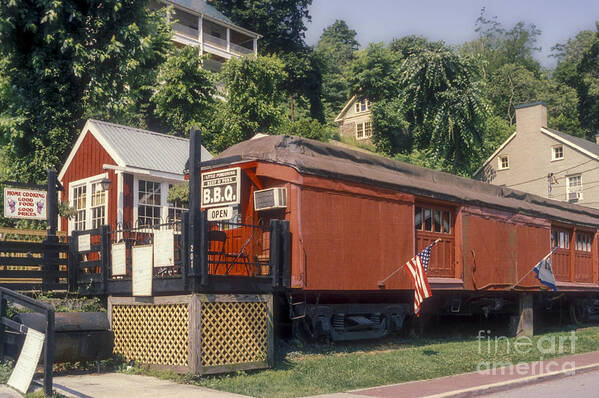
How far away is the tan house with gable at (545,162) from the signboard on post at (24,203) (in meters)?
35.4

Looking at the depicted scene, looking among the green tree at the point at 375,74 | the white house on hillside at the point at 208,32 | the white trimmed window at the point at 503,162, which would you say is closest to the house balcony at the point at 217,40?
the white house on hillside at the point at 208,32

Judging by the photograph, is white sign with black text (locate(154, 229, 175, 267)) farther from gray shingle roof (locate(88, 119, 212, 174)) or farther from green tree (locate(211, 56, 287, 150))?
green tree (locate(211, 56, 287, 150))

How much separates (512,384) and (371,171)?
5063mm

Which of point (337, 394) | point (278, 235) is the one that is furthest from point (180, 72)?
point (337, 394)

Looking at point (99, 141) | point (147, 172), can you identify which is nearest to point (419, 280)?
point (147, 172)

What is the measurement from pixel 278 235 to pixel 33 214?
6.15 metres

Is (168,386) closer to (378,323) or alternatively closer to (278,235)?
(278,235)

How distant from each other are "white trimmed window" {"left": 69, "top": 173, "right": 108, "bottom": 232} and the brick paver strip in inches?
429

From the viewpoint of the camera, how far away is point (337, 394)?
927 centimetres

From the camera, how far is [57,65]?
70.7ft

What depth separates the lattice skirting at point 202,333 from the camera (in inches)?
407

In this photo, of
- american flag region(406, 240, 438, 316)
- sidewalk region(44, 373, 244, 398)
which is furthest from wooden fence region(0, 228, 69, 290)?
american flag region(406, 240, 438, 316)

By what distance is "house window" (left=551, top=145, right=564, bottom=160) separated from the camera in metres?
42.9

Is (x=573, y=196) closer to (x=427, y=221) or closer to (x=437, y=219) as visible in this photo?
(x=437, y=219)
